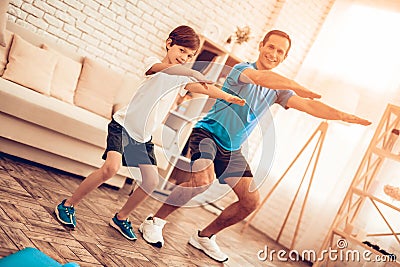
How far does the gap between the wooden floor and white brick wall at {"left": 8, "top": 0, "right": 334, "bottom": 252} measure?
121 centimetres

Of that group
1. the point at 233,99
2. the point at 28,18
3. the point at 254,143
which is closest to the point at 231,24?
the point at 254,143

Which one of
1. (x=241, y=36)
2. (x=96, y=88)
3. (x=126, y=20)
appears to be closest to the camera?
(x=96, y=88)

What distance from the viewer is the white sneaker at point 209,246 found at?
2.69 m

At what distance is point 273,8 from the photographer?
4703mm

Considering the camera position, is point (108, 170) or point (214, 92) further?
point (108, 170)

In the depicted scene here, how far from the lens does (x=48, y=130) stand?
2.91m

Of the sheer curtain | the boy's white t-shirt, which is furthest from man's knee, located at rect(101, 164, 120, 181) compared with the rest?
the sheer curtain

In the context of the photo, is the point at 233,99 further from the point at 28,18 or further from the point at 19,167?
the point at 28,18

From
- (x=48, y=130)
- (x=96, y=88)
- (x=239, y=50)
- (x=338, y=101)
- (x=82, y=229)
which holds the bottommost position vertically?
(x=82, y=229)

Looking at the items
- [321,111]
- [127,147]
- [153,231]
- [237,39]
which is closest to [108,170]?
[127,147]

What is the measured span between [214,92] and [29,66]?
1.71 metres

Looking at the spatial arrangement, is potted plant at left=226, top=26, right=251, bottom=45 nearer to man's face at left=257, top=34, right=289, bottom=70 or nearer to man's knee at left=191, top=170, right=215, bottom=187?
man's face at left=257, top=34, right=289, bottom=70

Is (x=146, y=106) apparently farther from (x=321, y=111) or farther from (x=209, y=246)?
(x=209, y=246)

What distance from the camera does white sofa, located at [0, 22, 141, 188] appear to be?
2.76 m
